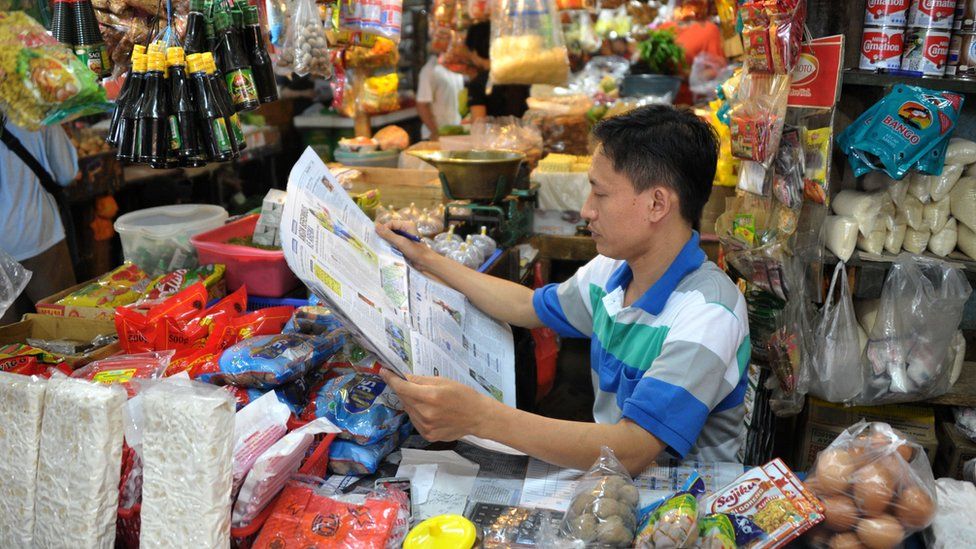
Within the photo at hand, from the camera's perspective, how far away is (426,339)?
1672mm

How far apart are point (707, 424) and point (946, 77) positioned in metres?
1.30

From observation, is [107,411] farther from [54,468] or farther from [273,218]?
[273,218]

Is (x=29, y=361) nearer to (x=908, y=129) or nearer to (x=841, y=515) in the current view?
(x=841, y=515)

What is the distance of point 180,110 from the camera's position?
5.27ft

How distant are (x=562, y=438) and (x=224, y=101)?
1.03m

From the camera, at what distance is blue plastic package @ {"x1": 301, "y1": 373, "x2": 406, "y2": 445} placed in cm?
155


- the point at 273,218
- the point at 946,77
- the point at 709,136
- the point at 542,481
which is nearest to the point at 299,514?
the point at 542,481

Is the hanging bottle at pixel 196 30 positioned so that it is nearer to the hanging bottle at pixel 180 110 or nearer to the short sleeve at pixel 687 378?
the hanging bottle at pixel 180 110

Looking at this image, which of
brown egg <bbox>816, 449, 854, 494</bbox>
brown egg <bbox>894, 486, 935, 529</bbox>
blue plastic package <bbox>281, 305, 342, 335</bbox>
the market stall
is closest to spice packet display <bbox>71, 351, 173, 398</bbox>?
the market stall

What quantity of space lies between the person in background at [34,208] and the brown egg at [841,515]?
3.23 meters

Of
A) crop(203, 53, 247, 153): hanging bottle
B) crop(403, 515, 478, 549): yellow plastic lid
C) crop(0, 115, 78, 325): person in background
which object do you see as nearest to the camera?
crop(403, 515, 478, 549): yellow plastic lid

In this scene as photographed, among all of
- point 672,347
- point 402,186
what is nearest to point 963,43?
point 672,347

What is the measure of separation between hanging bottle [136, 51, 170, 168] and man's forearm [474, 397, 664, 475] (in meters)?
0.89

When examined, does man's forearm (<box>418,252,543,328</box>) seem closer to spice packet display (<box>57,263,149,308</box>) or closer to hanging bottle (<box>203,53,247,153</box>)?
hanging bottle (<box>203,53,247,153</box>)
